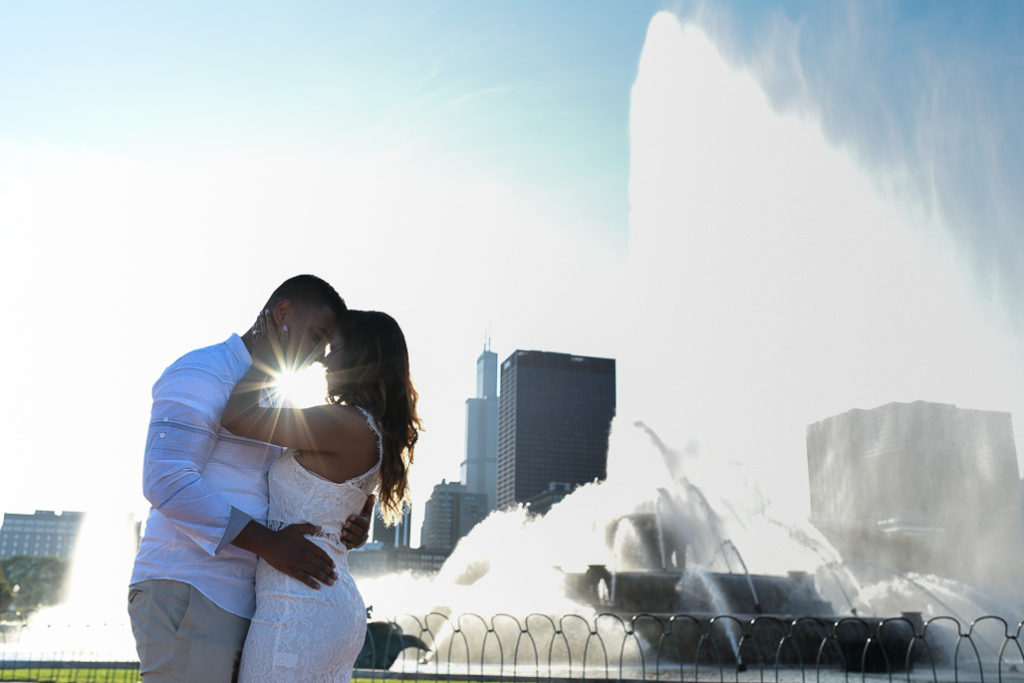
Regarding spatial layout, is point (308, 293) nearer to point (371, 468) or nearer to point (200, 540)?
point (371, 468)

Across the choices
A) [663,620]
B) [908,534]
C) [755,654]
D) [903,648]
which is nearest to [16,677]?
[663,620]

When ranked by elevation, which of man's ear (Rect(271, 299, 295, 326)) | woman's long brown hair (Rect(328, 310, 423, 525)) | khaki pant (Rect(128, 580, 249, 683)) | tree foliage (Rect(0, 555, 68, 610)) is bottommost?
tree foliage (Rect(0, 555, 68, 610))

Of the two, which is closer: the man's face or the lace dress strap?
the lace dress strap

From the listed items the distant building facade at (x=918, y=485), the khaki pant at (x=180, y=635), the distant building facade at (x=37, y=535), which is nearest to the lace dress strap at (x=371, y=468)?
the khaki pant at (x=180, y=635)

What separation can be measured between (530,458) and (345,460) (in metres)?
182

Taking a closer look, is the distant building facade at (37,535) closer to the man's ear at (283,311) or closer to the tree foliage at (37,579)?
the tree foliage at (37,579)

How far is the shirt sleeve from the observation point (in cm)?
303

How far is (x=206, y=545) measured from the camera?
3.06 meters

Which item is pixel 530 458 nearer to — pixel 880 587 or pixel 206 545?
pixel 880 587

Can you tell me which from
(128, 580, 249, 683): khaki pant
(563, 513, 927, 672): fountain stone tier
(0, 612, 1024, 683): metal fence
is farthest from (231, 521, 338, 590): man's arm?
(0, 612, 1024, 683): metal fence

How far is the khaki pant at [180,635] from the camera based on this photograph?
2959 millimetres

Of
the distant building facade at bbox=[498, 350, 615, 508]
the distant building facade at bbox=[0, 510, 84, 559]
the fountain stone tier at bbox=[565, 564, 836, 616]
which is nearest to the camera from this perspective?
the fountain stone tier at bbox=[565, 564, 836, 616]

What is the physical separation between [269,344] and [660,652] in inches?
566

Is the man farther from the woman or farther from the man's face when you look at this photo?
the man's face
